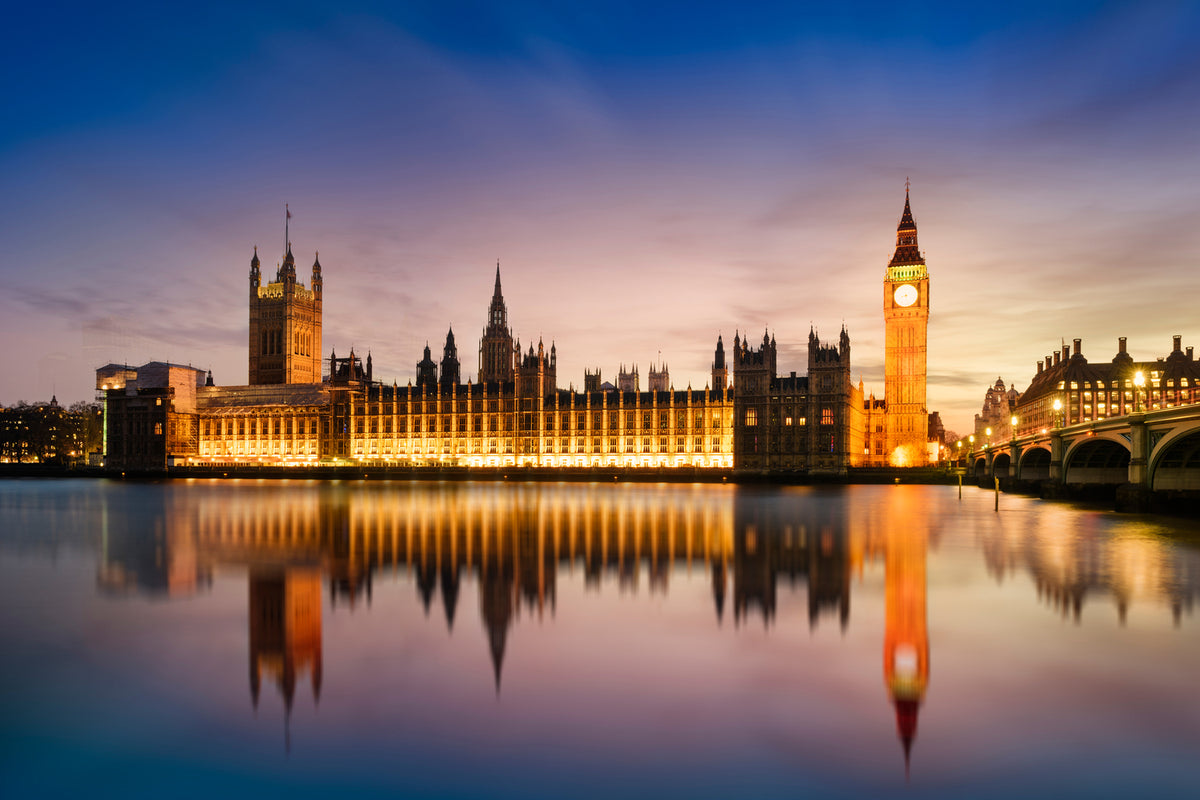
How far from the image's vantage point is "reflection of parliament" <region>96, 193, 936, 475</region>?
3942 inches

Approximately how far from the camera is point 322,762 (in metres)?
8.81

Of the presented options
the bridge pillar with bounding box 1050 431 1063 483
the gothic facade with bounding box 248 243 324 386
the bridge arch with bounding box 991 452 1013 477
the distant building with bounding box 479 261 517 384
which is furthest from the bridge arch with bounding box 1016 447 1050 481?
the gothic facade with bounding box 248 243 324 386

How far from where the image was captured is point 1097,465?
57406mm

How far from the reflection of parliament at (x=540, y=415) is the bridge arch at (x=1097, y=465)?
35352mm

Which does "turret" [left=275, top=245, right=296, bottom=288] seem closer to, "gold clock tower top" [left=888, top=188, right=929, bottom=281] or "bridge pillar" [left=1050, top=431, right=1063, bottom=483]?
"gold clock tower top" [left=888, top=188, right=929, bottom=281]

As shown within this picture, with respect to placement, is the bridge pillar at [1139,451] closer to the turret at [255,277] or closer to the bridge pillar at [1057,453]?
the bridge pillar at [1057,453]

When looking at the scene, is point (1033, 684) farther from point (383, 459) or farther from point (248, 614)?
point (383, 459)

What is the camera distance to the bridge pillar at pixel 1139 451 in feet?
127

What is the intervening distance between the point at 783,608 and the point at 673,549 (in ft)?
32.0

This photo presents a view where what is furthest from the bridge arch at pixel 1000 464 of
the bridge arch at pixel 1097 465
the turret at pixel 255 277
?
the turret at pixel 255 277

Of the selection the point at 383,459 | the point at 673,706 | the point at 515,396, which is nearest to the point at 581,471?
the point at 515,396

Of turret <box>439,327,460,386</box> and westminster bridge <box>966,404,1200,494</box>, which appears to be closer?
westminster bridge <box>966,404,1200,494</box>

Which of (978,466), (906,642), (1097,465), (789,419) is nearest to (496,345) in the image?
(789,419)

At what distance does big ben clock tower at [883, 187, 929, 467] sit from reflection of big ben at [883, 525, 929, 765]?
105462 mm
